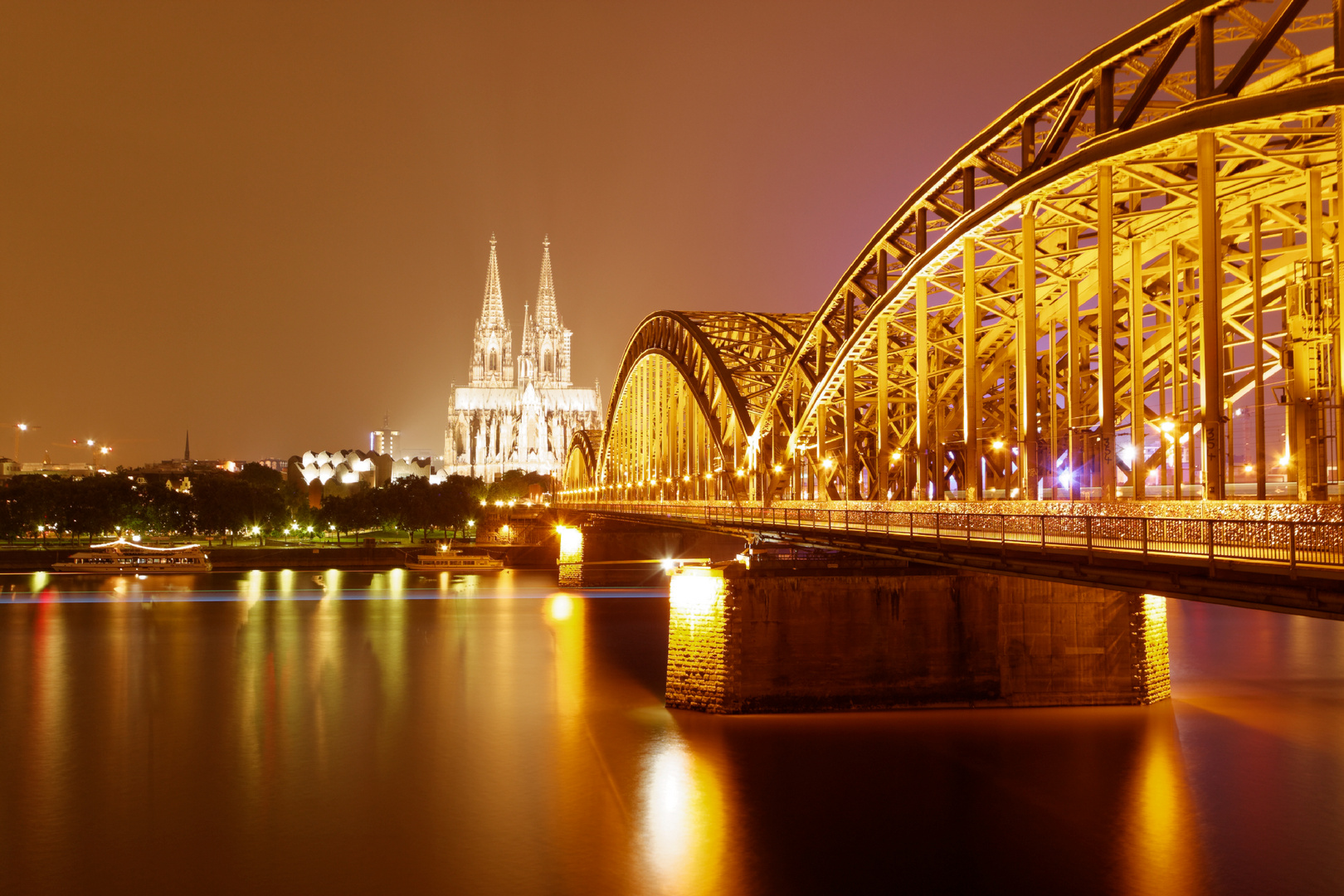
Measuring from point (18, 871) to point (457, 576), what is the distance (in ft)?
243

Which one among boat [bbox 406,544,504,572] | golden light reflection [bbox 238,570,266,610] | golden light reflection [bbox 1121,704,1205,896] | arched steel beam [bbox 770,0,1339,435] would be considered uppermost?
arched steel beam [bbox 770,0,1339,435]

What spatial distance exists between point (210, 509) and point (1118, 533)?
383ft

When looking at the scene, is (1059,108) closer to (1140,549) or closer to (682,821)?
(1140,549)

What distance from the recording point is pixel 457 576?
319 ft

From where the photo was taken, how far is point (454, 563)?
340ft

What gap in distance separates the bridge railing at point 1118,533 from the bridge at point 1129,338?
0.16 feet

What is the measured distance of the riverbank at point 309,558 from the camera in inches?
3941

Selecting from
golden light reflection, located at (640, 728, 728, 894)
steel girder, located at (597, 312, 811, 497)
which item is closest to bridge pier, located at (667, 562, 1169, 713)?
golden light reflection, located at (640, 728, 728, 894)

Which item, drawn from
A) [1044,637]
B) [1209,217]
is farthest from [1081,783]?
[1209,217]

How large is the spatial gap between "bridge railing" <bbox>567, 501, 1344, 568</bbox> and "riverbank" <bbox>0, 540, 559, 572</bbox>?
79.3 meters

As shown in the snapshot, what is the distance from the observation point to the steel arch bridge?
67.6ft

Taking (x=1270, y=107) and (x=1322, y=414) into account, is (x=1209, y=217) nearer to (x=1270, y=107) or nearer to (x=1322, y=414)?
(x=1270, y=107)

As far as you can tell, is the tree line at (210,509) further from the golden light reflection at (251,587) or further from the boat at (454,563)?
the boat at (454,563)

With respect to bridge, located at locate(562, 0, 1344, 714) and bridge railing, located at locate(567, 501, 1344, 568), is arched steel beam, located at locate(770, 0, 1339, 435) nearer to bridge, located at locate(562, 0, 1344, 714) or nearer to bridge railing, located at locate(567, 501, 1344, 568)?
bridge, located at locate(562, 0, 1344, 714)
